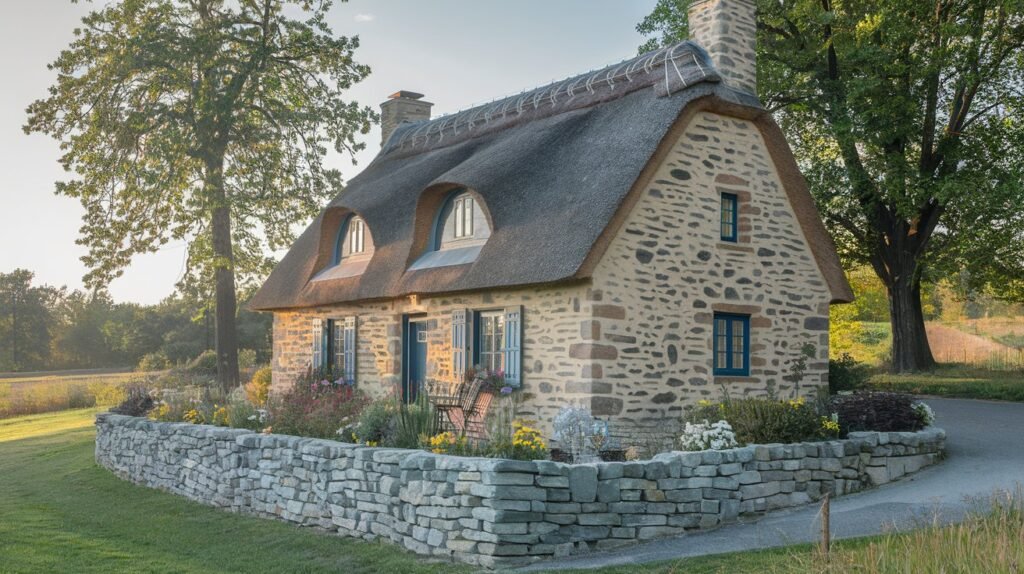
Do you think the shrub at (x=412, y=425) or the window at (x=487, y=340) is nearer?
the shrub at (x=412, y=425)

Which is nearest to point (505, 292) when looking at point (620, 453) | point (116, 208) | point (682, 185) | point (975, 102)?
point (682, 185)

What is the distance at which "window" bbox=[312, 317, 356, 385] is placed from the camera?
53.4ft

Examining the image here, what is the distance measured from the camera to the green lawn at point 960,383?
18234 mm

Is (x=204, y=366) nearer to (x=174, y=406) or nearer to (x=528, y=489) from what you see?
(x=174, y=406)

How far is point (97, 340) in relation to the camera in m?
57.6

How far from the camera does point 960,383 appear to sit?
19125 millimetres

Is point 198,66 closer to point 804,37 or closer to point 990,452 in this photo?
point 804,37

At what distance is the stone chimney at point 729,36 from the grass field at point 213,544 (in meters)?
7.82

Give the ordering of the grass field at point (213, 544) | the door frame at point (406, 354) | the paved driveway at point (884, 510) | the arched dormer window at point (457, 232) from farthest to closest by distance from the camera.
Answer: the door frame at point (406, 354) < the arched dormer window at point (457, 232) < the paved driveway at point (884, 510) < the grass field at point (213, 544)

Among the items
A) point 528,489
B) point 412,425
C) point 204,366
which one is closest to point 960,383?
point 412,425

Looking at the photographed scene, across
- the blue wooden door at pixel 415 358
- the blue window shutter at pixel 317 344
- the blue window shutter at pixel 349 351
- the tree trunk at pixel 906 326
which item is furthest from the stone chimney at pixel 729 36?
the tree trunk at pixel 906 326

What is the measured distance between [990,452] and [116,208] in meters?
19.6

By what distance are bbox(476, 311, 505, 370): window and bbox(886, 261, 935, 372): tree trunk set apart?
13.9m

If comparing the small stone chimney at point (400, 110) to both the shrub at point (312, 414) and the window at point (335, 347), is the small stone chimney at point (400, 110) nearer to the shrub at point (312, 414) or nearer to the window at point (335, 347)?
the window at point (335, 347)
